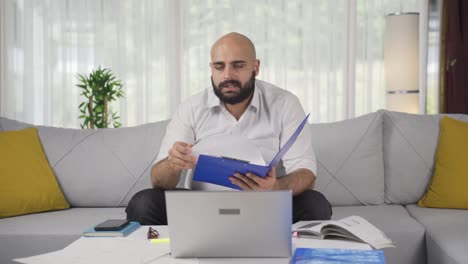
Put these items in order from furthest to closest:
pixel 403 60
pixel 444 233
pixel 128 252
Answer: pixel 403 60, pixel 444 233, pixel 128 252

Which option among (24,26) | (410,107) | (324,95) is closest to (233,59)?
(410,107)

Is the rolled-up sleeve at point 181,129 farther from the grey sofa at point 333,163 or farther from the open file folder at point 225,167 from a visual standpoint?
the open file folder at point 225,167

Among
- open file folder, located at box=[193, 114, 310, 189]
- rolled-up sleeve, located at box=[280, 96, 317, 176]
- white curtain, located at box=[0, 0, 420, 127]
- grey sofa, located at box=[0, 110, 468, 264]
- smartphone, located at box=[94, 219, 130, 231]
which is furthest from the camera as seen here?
white curtain, located at box=[0, 0, 420, 127]

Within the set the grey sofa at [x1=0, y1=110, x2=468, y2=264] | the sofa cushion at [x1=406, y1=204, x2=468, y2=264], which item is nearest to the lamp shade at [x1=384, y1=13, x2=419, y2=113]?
the grey sofa at [x1=0, y1=110, x2=468, y2=264]

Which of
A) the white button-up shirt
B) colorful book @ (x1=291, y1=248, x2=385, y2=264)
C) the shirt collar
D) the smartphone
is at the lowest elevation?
the smartphone

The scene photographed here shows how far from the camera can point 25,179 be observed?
270cm

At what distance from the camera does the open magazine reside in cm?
155

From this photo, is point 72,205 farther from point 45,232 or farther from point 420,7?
point 420,7

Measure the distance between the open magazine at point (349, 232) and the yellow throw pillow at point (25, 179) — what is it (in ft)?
4.65

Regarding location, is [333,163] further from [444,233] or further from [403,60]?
[403,60]

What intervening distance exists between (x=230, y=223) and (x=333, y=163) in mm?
1482

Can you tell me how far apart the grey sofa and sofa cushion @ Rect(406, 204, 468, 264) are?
0.03 m

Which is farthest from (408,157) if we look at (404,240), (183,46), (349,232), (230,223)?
(183,46)

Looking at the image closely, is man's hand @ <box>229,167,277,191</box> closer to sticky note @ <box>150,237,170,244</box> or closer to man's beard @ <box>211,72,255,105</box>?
sticky note @ <box>150,237,170,244</box>
